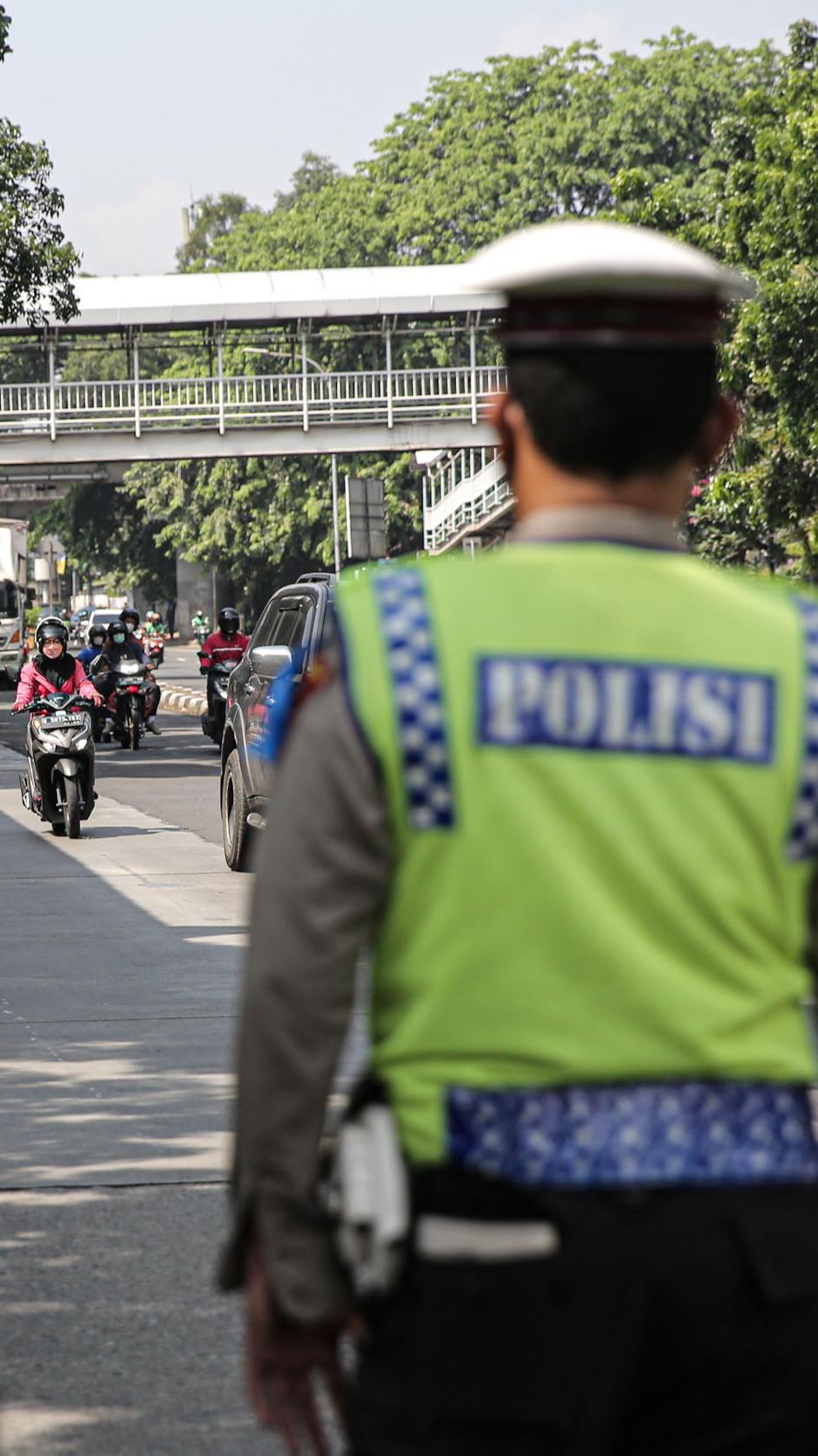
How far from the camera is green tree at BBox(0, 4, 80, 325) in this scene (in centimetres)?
2661

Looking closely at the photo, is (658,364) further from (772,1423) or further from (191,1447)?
(191,1447)

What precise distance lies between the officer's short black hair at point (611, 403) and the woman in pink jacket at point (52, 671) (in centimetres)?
1531

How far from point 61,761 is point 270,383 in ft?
129

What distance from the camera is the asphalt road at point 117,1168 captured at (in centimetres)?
457

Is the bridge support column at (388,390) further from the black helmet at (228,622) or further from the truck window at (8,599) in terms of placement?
the black helmet at (228,622)

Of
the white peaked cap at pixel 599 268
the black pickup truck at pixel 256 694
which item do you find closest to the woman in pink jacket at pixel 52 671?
the black pickup truck at pixel 256 694

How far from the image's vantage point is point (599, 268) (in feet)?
7.01

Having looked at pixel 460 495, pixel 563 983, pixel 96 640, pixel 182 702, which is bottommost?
pixel 182 702

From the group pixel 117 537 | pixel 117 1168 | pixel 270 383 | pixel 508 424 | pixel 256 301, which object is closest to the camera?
pixel 508 424

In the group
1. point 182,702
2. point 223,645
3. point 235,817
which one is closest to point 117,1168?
point 235,817

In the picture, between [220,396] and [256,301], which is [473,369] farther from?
[220,396]

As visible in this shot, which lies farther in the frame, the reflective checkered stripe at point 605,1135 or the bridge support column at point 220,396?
the bridge support column at point 220,396

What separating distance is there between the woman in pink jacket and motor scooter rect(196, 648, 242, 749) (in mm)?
10149

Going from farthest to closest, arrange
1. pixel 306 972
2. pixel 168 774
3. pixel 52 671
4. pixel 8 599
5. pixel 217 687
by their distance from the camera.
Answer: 1. pixel 8 599
2. pixel 217 687
3. pixel 168 774
4. pixel 52 671
5. pixel 306 972
